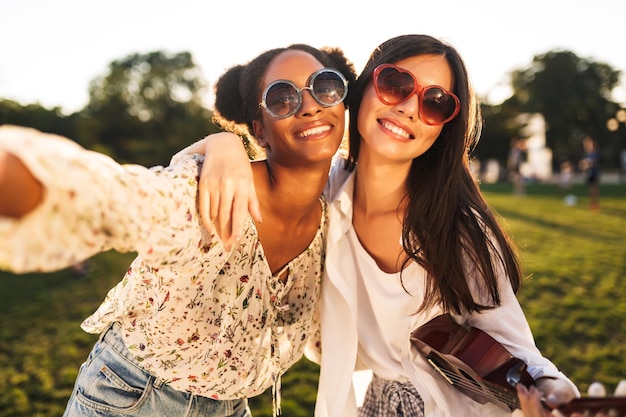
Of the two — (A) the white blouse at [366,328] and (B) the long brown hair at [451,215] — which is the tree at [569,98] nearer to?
(B) the long brown hair at [451,215]

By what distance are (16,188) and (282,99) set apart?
170cm

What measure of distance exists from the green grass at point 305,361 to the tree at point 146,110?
3423 centimetres

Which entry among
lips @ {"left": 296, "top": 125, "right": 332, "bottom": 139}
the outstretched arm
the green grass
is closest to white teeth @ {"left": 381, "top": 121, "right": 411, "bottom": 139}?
lips @ {"left": 296, "top": 125, "right": 332, "bottom": 139}

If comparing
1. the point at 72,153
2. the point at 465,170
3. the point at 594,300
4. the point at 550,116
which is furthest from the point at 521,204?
the point at 550,116

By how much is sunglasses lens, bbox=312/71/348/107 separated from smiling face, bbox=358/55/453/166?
0.90ft

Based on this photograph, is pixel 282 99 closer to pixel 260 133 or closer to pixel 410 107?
pixel 260 133

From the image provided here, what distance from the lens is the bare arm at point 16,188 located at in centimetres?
107

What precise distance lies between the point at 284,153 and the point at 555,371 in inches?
64.7

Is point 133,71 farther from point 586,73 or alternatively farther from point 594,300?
point 594,300

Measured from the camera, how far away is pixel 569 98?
52.8 meters

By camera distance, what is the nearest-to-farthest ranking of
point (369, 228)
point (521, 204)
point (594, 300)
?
point (369, 228) < point (594, 300) < point (521, 204)

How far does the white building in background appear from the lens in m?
46.4

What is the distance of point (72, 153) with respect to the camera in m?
1.21

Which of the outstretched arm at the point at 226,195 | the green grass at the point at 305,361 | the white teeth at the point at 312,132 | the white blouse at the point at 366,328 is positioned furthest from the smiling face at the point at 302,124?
the green grass at the point at 305,361
